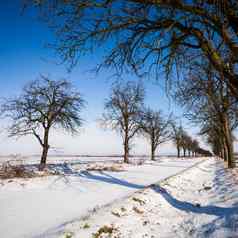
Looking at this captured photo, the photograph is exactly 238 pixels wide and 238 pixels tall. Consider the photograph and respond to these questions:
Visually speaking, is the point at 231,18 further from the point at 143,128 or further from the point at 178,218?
the point at 143,128

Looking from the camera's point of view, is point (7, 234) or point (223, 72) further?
point (223, 72)

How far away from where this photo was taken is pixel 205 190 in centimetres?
982

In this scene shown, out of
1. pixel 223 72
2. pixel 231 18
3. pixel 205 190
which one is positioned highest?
pixel 231 18

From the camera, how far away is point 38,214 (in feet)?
18.7

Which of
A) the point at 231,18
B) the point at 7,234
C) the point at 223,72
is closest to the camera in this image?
the point at 7,234

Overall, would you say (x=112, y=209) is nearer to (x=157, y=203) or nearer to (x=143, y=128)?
(x=157, y=203)

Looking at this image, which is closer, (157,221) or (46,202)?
(157,221)

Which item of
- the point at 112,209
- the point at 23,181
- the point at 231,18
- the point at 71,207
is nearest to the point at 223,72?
the point at 231,18

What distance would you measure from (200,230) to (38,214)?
3.98 metres

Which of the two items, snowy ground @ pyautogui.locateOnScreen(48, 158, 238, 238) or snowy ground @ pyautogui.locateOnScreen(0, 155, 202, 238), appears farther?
snowy ground @ pyautogui.locateOnScreen(0, 155, 202, 238)

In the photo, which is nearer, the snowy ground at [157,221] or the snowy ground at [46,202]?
the snowy ground at [157,221]

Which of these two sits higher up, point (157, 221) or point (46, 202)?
point (46, 202)

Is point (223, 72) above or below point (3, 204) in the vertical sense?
above

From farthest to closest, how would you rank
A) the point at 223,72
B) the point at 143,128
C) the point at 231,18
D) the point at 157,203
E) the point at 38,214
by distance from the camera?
the point at 143,128
the point at 157,203
the point at 38,214
the point at 223,72
the point at 231,18
